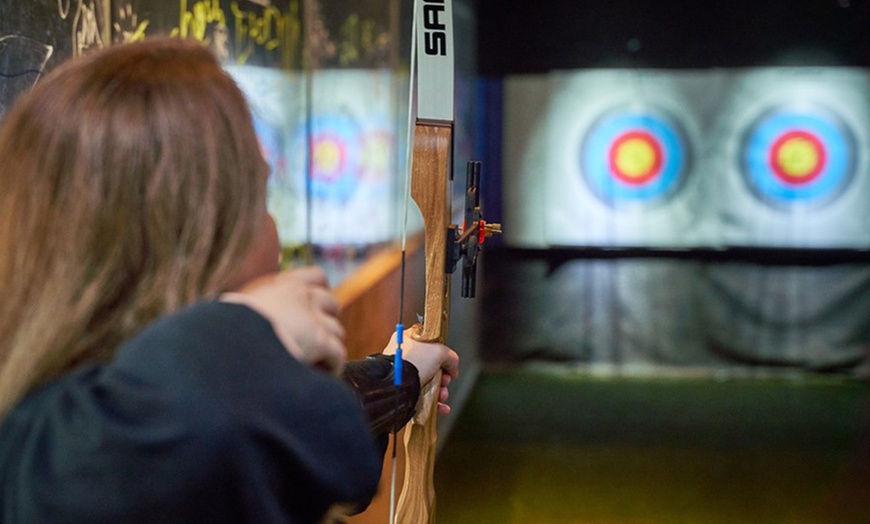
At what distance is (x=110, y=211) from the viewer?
497 mm

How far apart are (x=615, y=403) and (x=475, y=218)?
9.68 feet

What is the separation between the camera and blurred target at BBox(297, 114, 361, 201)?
2.00m

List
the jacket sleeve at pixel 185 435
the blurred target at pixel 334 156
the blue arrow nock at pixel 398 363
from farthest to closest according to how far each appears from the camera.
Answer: the blurred target at pixel 334 156 < the blue arrow nock at pixel 398 363 < the jacket sleeve at pixel 185 435

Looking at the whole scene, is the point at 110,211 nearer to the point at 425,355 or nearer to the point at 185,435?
the point at 185,435

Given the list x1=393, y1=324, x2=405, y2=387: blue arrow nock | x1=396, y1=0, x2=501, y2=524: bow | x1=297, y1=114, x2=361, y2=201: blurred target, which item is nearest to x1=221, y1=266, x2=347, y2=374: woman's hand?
x1=393, y1=324, x2=405, y2=387: blue arrow nock

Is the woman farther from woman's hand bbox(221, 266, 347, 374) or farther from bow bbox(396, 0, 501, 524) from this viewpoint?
bow bbox(396, 0, 501, 524)

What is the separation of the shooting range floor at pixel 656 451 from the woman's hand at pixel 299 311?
2194mm

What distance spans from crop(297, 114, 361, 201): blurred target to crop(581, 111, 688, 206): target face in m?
2.37

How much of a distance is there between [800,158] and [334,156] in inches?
117

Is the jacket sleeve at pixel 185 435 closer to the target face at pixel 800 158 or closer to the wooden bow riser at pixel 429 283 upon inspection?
the wooden bow riser at pixel 429 283

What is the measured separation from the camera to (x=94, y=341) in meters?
0.50

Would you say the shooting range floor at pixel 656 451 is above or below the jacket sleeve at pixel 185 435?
below

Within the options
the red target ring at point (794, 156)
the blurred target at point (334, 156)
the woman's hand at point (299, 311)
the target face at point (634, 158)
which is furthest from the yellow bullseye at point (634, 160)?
the woman's hand at point (299, 311)

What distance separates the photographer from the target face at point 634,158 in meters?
4.51
